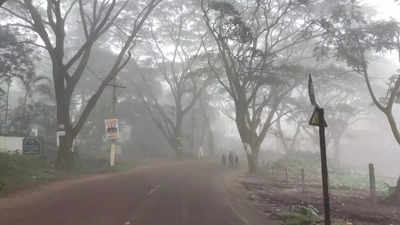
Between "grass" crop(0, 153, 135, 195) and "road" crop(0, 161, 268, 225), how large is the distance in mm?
899

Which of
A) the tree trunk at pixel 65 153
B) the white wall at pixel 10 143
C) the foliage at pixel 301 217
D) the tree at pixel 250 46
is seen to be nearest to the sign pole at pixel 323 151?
the foliage at pixel 301 217

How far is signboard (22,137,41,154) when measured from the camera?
19.5 metres

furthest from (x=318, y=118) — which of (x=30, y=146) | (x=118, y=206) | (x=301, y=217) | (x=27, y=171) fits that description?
(x=30, y=146)

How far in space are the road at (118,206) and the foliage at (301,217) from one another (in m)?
1.11

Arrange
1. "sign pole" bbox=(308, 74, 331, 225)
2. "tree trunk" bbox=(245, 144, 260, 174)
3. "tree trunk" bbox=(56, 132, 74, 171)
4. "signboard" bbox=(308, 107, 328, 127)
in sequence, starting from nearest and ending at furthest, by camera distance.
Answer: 1. "sign pole" bbox=(308, 74, 331, 225)
2. "signboard" bbox=(308, 107, 328, 127)
3. "tree trunk" bbox=(56, 132, 74, 171)
4. "tree trunk" bbox=(245, 144, 260, 174)

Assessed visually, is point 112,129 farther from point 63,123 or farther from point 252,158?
point 252,158

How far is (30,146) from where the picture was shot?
19578 millimetres

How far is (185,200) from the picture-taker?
1247 cm

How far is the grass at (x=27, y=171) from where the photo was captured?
14340mm

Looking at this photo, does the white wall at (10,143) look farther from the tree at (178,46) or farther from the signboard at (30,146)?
the tree at (178,46)

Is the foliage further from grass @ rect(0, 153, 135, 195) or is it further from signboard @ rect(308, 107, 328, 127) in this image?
grass @ rect(0, 153, 135, 195)

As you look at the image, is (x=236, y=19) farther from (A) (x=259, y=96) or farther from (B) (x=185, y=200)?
(A) (x=259, y=96)

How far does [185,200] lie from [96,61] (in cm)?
3267

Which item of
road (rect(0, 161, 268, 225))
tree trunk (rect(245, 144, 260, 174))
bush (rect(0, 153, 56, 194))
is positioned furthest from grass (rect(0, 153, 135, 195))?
tree trunk (rect(245, 144, 260, 174))
